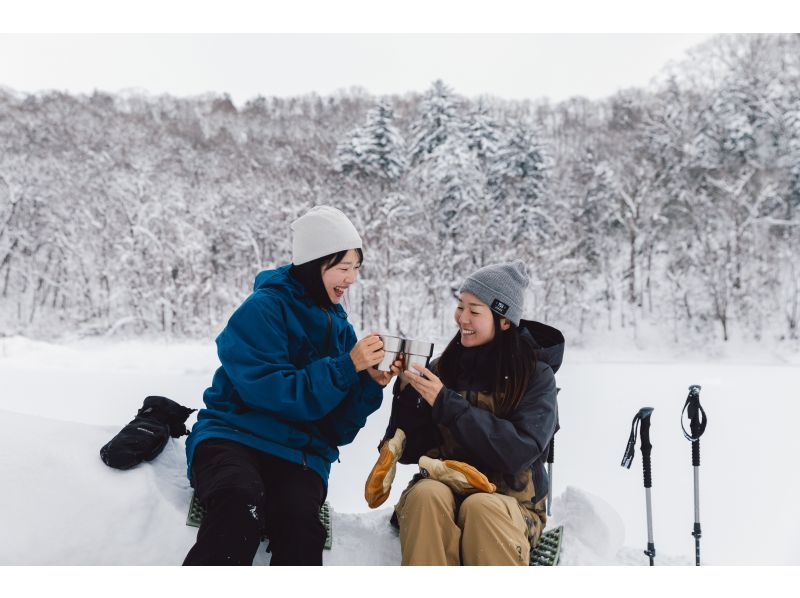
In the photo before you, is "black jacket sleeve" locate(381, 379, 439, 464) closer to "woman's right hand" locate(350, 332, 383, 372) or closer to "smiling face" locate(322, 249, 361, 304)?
"woman's right hand" locate(350, 332, 383, 372)

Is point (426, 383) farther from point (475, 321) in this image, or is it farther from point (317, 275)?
point (317, 275)

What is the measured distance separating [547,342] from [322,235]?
101 cm

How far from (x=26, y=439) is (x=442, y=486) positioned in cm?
149

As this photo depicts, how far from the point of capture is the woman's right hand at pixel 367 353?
1.99m

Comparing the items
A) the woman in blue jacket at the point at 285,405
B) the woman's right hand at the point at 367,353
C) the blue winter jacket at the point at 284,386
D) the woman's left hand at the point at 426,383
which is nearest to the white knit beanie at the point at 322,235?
the woman in blue jacket at the point at 285,405

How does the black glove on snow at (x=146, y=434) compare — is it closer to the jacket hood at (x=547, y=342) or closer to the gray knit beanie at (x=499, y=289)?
the gray knit beanie at (x=499, y=289)

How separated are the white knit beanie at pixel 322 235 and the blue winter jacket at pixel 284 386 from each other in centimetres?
14

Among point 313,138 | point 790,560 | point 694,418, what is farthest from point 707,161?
point 694,418

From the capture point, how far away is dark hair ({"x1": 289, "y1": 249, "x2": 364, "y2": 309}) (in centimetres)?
230

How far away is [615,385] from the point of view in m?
10.1

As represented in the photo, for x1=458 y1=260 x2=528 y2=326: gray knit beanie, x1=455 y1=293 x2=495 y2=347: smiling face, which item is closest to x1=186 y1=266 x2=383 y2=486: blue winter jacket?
x1=455 y1=293 x2=495 y2=347: smiling face

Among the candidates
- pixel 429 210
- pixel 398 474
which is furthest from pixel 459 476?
pixel 429 210

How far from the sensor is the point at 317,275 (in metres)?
2.31

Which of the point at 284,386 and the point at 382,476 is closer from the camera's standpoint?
the point at 284,386
